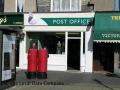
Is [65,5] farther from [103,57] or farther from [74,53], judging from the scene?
[103,57]

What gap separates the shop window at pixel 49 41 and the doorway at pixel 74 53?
0.48 metres

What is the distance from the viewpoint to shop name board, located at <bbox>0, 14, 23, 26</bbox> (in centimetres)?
2763

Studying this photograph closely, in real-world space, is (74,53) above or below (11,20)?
below

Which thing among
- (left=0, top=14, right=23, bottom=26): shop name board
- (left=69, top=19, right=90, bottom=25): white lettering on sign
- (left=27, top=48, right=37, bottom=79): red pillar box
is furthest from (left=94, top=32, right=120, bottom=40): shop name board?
(left=27, top=48, right=37, bottom=79): red pillar box

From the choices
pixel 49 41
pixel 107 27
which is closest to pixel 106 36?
pixel 107 27

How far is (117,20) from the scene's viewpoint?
84.6 ft

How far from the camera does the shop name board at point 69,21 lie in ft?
86.8

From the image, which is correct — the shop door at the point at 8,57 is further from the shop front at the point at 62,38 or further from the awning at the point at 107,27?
the shop front at the point at 62,38

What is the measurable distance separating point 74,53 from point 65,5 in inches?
138

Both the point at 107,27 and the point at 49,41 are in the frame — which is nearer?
the point at 107,27

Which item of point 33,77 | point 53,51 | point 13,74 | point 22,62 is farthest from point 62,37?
point 13,74

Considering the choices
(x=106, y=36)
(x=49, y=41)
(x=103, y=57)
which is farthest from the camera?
(x=49, y=41)

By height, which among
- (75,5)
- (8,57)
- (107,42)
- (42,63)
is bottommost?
(42,63)

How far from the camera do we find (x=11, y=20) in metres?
27.8
